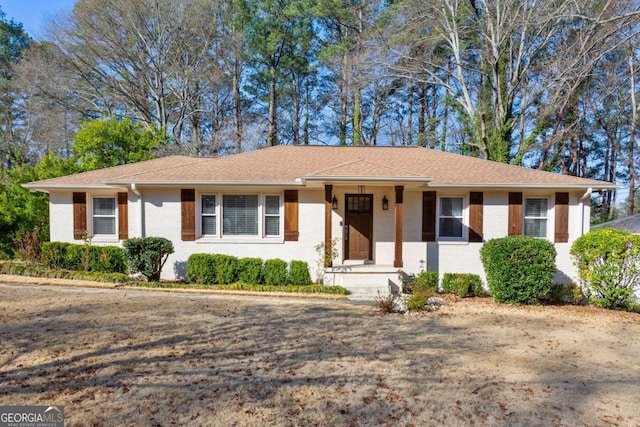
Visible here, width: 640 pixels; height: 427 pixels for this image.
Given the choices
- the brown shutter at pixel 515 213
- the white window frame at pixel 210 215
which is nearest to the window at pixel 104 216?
the white window frame at pixel 210 215

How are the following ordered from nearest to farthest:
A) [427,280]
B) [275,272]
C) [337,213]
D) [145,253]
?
Result: [145,253] < [275,272] < [427,280] < [337,213]

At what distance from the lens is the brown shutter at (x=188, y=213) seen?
9.58 metres

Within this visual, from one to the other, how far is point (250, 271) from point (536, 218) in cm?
859

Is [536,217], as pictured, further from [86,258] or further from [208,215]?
[86,258]

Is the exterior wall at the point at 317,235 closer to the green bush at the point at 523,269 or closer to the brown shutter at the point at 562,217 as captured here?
the brown shutter at the point at 562,217

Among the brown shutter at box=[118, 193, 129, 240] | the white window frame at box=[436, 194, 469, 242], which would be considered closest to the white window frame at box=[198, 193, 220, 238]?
the brown shutter at box=[118, 193, 129, 240]

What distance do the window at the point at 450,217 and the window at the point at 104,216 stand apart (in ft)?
33.7

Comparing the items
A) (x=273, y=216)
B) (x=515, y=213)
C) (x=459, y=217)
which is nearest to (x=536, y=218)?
(x=515, y=213)

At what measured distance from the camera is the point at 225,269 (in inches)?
356

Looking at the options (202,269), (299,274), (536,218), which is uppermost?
(536,218)

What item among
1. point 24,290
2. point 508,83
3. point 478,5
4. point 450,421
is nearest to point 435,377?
point 450,421

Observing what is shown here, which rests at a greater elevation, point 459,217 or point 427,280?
point 459,217

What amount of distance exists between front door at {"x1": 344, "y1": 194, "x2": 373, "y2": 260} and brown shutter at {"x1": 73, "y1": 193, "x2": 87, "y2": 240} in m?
8.24

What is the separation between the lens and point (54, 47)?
736 inches
